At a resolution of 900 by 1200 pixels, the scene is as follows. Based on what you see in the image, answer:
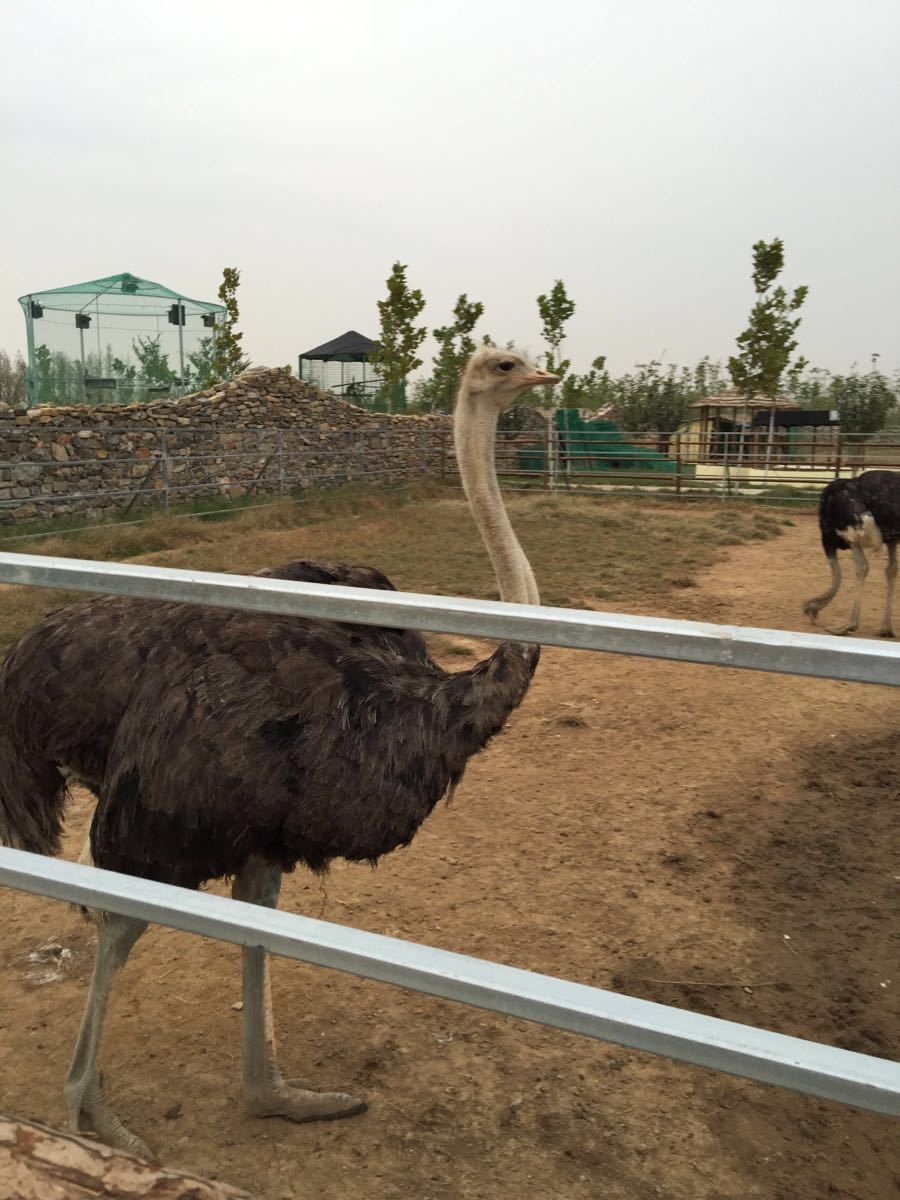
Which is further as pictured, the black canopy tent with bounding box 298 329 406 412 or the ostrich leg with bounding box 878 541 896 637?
the black canopy tent with bounding box 298 329 406 412

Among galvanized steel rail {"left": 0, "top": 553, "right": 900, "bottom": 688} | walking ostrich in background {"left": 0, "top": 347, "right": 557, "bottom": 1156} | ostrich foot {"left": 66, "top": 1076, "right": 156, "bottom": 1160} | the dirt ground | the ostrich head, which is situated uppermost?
the ostrich head

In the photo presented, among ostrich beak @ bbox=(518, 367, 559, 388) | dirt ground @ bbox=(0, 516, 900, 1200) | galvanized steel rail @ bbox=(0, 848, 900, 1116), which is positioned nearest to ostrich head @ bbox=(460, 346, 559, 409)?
ostrich beak @ bbox=(518, 367, 559, 388)

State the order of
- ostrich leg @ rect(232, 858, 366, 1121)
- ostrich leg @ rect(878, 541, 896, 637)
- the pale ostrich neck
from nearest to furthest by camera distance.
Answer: ostrich leg @ rect(232, 858, 366, 1121) < the pale ostrich neck < ostrich leg @ rect(878, 541, 896, 637)

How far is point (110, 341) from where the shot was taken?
52.5 feet

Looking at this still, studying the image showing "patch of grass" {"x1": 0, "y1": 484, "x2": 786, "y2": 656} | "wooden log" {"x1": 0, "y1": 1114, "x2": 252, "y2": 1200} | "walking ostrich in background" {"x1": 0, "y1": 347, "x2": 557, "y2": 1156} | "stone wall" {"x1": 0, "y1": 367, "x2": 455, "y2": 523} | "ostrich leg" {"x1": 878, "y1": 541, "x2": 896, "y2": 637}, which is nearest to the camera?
"wooden log" {"x1": 0, "y1": 1114, "x2": 252, "y2": 1200}

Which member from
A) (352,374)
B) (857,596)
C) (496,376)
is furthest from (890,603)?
(352,374)

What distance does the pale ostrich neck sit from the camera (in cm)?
230

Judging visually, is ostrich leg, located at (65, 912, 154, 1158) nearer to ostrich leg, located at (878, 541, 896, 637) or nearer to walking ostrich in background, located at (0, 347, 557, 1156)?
walking ostrich in background, located at (0, 347, 557, 1156)

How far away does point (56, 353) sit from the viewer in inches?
608

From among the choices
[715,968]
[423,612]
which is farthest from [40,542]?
[423,612]

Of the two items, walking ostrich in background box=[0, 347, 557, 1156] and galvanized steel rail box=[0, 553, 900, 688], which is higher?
galvanized steel rail box=[0, 553, 900, 688]

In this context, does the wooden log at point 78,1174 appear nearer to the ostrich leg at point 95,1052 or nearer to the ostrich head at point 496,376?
the ostrich leg at point 95,1052

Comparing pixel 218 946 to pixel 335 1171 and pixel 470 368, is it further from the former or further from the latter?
pixel 470 368

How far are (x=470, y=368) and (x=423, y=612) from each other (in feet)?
6.23
